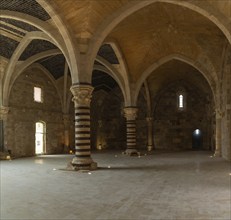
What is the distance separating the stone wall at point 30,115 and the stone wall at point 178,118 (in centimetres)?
938

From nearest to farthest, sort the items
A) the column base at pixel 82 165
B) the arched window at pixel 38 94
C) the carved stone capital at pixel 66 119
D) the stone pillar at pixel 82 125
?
the column base at pixel 82 165
the stone pillar at pixel 82 125
the arched window at pixel 38 94
the carved stone capital at pixel 66 119

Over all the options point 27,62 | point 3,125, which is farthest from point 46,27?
point 3,125

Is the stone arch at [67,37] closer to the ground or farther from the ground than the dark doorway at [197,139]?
farther from the ground

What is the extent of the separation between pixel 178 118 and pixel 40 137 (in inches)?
501

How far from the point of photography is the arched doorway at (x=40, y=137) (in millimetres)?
21109

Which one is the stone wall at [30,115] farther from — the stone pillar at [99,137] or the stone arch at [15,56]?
the stone pillar at [99,137]

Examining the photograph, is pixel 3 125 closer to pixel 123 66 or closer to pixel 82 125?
pixel 123 66

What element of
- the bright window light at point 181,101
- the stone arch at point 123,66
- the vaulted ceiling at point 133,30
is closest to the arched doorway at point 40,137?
the vaulted ceiling at point 133,30

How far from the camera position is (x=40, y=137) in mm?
21484

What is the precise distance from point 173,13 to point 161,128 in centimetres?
1534

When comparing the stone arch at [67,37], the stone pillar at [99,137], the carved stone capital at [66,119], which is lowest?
the stone pillar at [99,137]

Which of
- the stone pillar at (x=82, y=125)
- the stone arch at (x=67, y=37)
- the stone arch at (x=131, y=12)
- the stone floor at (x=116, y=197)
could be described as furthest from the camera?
the stone pillar at (x=82, y=125)

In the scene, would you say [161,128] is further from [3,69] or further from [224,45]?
[3,69]

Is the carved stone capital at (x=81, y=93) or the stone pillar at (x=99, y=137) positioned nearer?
the carved stone capital at (x=81, y=93)
